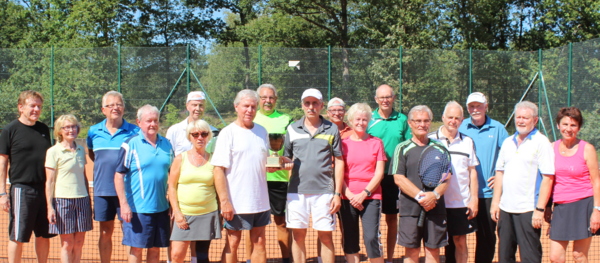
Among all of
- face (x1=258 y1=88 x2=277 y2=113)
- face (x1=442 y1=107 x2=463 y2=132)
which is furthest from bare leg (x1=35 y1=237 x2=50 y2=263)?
face (x1=442 y1=107 x2=463 y2=132)

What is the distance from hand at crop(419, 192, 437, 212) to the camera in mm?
4293

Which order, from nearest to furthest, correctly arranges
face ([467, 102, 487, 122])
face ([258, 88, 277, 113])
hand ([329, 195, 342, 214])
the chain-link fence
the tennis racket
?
1. the tennis racket
2. hand ([329, 195, 342, 214])
3. face ([467, 102, 487, 122])
4. face ([258, 88, 277, 113])
5. the chain-link fence

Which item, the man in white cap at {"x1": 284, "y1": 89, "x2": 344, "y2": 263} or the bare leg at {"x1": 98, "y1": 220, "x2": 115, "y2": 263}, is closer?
the man in white cap at {"x1": 284, "y1": 89, "x2": 344, "y2": 263}

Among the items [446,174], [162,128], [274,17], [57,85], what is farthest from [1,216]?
[274,17]

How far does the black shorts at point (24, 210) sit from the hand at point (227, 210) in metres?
1.66

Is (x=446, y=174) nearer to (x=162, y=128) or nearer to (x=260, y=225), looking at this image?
(x=260, y=225)

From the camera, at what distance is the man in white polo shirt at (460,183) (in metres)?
4.50

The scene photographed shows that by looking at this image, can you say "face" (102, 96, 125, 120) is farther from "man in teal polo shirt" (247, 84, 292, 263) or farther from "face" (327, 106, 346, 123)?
"face" (327, 106, 346, 123)

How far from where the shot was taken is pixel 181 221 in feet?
13.8

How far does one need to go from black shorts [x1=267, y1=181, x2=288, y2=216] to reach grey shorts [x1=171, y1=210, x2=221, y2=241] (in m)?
0.92

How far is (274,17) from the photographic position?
24.2 metres

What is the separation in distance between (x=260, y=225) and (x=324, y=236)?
56 cm

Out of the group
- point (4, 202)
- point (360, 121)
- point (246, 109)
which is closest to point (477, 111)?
point (360, 121)

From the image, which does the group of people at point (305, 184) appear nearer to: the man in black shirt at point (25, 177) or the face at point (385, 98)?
the man in black shirt at point (25, 177)
